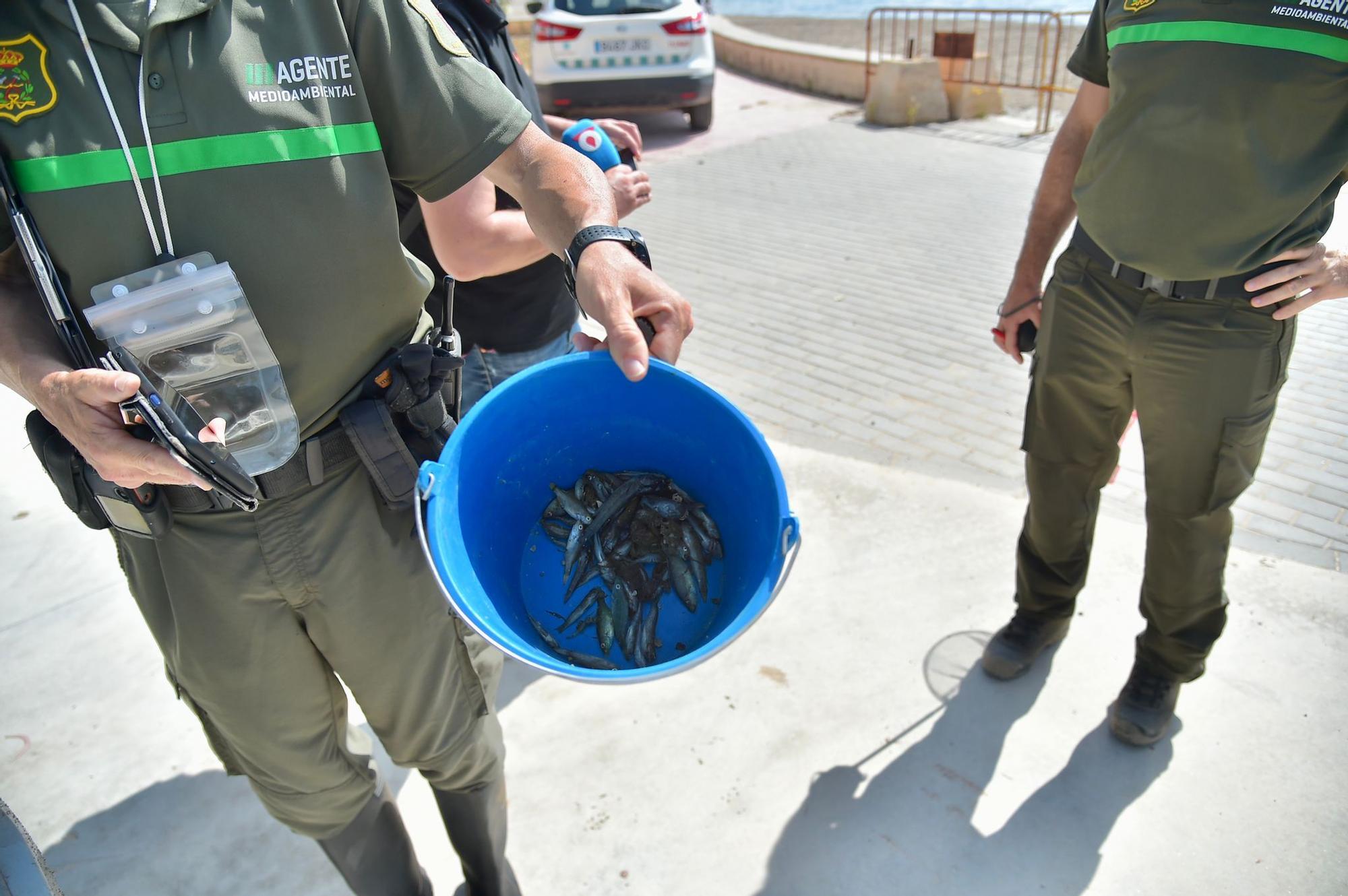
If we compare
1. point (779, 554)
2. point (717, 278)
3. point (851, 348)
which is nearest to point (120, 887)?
point (779, 554)

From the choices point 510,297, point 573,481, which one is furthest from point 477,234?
point 573,481

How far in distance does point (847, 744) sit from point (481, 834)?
105 centimetres

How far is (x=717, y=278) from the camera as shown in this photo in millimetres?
6344

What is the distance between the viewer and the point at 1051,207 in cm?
258

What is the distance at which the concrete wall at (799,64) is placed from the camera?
494 inches

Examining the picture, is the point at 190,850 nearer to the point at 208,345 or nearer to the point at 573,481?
the point at 573,481

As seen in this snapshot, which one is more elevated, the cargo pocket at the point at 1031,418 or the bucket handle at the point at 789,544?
Answer: the bucket handle at the point at 789,544

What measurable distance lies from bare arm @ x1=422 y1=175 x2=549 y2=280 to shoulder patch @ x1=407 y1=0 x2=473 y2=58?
0.43 m

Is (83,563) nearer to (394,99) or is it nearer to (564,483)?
(564,483)

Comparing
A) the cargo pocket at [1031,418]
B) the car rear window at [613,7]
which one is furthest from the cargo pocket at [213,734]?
the car rear window at [613,7]

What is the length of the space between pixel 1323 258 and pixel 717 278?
4.58 meters

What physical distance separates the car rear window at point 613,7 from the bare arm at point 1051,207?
8.40 m

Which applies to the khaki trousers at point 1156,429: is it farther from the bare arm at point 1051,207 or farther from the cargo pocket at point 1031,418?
the bare arm at point 1051,207

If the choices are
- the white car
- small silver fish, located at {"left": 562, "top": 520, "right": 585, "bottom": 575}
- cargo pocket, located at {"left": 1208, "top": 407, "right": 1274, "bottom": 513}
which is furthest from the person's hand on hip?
the white car
